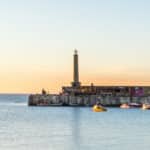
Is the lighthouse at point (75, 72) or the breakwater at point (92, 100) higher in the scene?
the lighthouse at point (75, 72)

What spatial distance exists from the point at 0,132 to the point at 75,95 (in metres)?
96.4

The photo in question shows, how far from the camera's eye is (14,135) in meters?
80.4

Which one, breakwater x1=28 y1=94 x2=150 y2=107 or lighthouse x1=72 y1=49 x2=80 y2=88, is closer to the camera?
lighthouse x1=72 y1=49 x2=80 y2=88

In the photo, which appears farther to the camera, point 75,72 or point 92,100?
point 92,100

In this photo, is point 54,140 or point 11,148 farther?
point 54,140

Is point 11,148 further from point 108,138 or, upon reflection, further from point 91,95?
point 91,95

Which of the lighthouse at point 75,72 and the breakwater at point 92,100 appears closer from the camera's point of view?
the lighthouse at point 75,72

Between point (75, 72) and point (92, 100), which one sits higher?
point (75, 72)

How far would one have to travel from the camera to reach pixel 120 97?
184 metres

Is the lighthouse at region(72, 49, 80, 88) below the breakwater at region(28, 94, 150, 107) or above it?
above

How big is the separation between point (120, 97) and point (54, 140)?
4377 inches

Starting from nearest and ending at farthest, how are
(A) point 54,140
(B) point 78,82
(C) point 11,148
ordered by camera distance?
(C) point 11,148
(A) point 54,140
(B) point 78,82

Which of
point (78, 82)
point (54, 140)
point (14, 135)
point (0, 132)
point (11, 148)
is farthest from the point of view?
point (78, 82)

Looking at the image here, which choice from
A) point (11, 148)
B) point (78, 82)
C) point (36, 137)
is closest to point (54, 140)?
point (36, 137)
